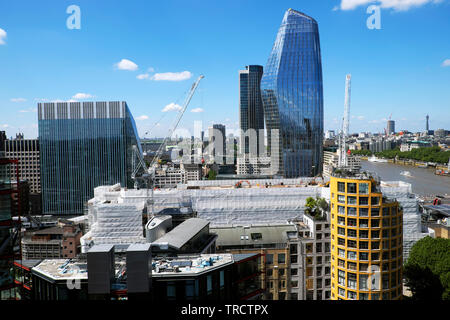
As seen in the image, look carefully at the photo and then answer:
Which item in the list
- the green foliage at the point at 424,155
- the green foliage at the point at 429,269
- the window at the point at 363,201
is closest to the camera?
the window at the point at 363,201

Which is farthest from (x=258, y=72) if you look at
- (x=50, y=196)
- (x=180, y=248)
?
(x=180, y=248)

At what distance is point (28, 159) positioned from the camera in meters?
30.2

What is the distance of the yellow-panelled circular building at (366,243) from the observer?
741cm

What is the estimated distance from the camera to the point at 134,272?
3.29 meters

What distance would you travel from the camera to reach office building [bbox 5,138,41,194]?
2988 centimetres

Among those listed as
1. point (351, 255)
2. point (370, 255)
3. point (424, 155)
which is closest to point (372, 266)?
point (370, 255)

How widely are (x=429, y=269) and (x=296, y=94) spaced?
23.9 metres

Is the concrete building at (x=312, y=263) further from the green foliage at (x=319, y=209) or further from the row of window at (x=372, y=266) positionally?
the row of window at (x=372, y=266)

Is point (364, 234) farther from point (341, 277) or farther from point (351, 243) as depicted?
point (341, 277)

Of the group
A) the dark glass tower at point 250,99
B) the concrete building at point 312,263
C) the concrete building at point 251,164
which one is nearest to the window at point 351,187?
the concrete building at point 312,263

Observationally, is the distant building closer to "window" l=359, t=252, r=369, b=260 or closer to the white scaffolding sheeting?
the white scaffolding sheeting

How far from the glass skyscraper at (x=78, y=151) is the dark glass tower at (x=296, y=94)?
1346cm

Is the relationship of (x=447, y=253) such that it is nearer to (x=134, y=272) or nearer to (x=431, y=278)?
(x=431, y=278)

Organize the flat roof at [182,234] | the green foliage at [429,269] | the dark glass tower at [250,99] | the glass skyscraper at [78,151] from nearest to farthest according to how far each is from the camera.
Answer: the flat roof at [182,234] → the green foliage at [429,269] → the glass skyscraper at [78,151] → the dark glass tower at [250,99]
